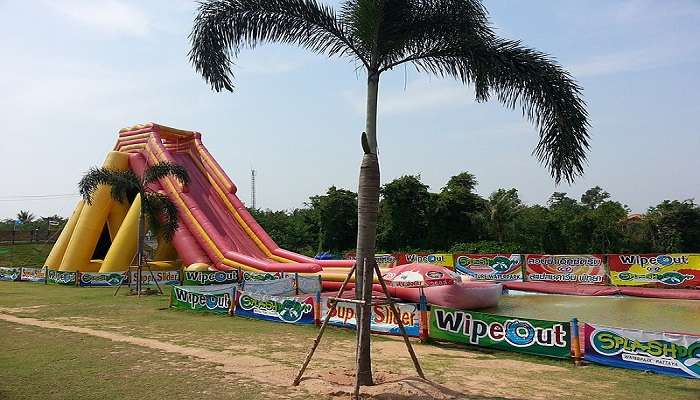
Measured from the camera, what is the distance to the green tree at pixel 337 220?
41281mm

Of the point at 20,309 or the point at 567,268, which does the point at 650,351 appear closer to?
the point at 567,268

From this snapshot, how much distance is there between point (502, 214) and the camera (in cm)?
3647

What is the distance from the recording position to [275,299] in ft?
47.0

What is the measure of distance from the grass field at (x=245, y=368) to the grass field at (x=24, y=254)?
26602 millimetres

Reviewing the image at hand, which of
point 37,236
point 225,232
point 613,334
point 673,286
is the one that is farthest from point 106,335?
point 37,236

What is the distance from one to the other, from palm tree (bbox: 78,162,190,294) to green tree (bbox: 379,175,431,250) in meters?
18.9

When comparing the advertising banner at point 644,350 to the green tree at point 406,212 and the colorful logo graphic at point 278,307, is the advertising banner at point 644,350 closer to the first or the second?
the colorful logo graphic at point 278,307

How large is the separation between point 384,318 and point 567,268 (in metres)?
12.4

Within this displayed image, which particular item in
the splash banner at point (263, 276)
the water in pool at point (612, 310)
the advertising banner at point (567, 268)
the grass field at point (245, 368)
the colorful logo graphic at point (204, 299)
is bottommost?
the grass field at point (245, 368)

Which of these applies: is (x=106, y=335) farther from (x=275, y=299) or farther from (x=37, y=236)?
(x=37, y=236)

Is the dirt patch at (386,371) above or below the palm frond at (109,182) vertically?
below

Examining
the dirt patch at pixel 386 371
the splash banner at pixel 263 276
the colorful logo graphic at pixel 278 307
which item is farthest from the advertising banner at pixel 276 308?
the splash banner at pixel 263 276

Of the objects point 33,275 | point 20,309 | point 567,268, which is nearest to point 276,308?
point 20,309

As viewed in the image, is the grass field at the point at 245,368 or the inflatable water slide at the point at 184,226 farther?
the inflatable water slide at the point at 184,226
